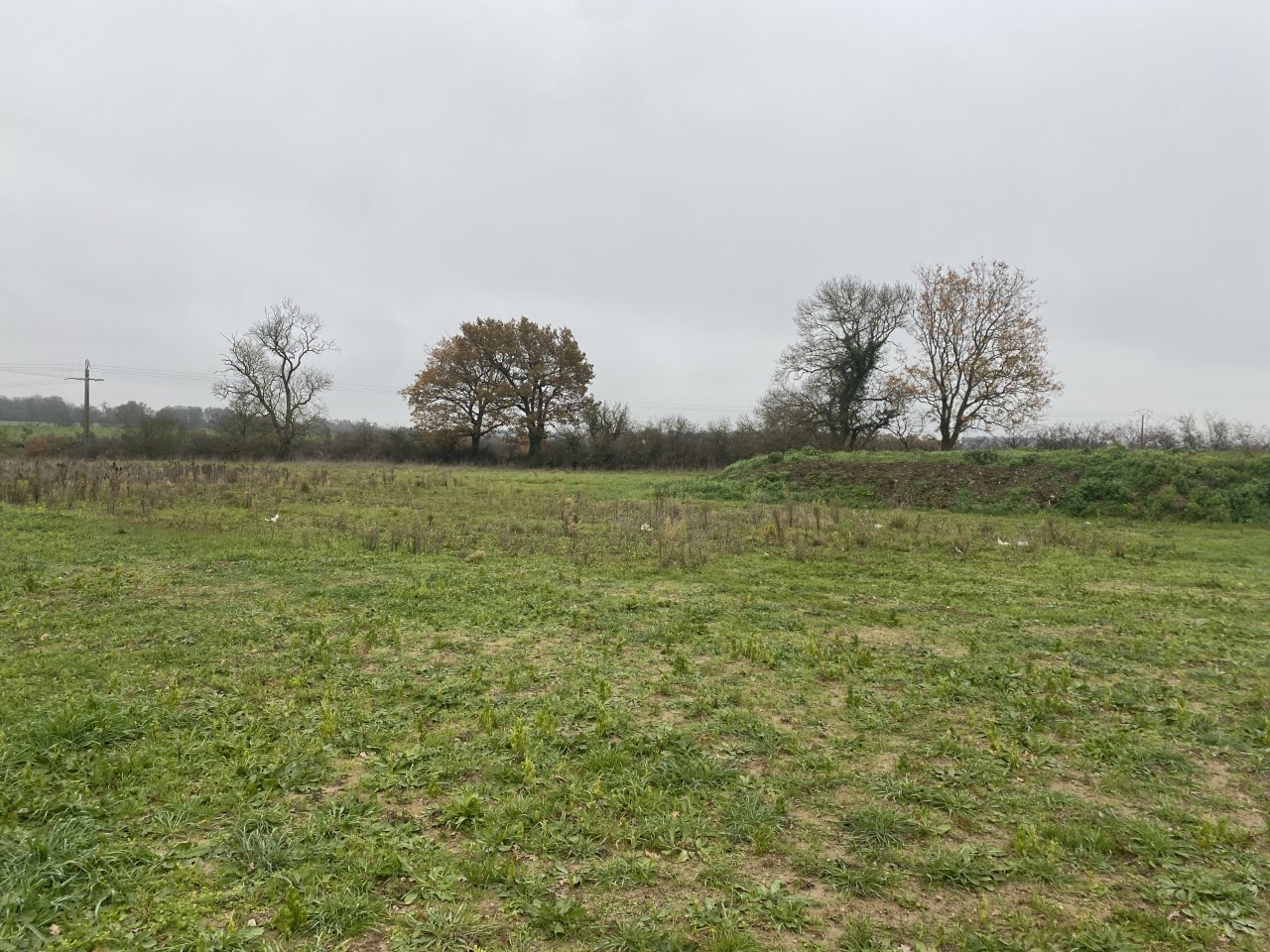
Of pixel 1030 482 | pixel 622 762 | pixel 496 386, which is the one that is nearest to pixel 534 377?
pixel 496 386

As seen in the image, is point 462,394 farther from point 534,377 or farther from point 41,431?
point 41,431

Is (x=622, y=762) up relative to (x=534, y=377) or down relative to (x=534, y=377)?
down

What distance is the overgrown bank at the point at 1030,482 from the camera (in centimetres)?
1673

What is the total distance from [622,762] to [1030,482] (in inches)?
756

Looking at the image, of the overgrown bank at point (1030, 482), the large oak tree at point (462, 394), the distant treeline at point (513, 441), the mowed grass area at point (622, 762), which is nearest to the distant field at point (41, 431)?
the distant treeline at point (513, 441)

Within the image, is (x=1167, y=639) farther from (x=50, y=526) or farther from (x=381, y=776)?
(x=50, y=526)

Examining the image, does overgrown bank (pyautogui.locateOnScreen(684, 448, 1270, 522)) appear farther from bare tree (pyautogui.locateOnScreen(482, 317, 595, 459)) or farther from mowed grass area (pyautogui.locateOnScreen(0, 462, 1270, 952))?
bare tree (pyautogui.locateOnScreen(482, 317, 595, 459))

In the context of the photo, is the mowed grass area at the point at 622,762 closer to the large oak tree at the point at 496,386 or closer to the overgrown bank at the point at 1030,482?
the overgrown bank at the point at 1030,482

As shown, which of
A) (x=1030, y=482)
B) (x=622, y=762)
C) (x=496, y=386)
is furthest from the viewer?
(x=496, y=386)

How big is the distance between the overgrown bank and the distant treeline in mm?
13561

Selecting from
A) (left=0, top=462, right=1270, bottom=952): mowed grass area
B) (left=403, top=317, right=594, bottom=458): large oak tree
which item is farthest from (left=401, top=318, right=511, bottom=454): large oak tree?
(left=0, top=462, right=1270, bottom=952): mowed grass area

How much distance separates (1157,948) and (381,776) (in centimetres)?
371

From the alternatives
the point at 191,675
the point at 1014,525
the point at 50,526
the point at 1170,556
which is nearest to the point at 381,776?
the point at 191,675

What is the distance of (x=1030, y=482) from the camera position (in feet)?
62.6
